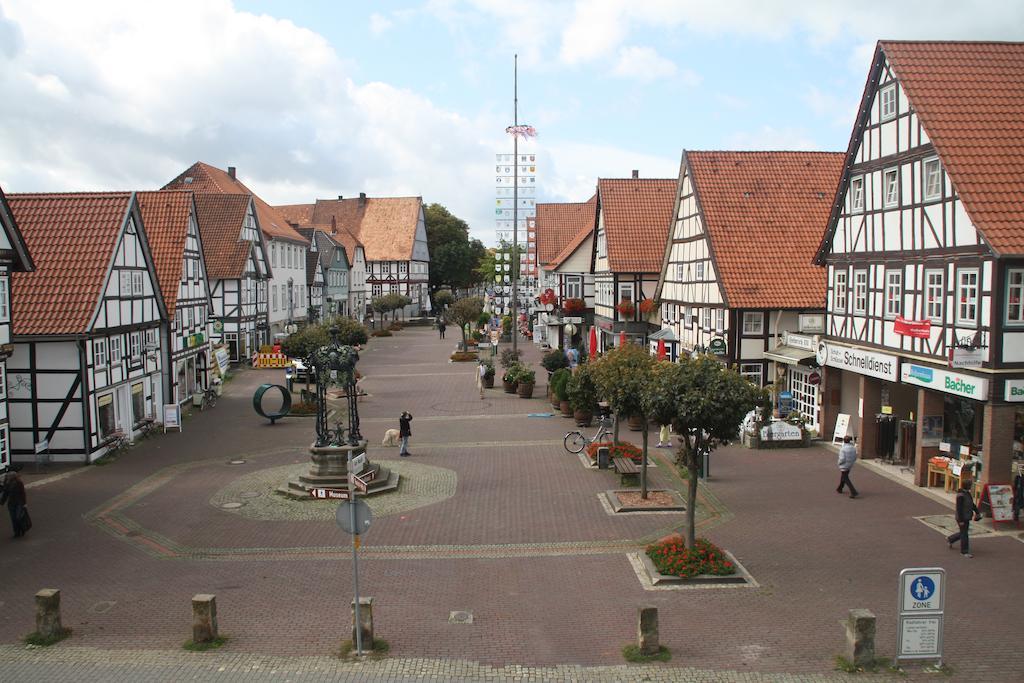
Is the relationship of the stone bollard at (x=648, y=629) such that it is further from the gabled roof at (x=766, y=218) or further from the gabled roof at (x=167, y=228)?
the gabled roof at (x=167, y=228)

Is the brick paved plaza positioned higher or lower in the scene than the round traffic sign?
lower

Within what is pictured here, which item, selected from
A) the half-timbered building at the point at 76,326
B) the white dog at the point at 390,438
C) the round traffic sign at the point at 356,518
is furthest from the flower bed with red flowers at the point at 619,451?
the half-timbered building at the point at 76,326

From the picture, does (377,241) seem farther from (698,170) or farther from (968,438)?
(968,438)

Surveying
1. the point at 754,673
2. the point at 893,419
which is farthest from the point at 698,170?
the point at 754,673

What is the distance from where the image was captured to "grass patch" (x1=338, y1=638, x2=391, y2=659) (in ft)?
36.1

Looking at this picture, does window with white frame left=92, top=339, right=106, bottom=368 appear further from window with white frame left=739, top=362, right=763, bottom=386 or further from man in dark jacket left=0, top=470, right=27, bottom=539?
window with white frame left=739, top=362, right=763, bottom=386

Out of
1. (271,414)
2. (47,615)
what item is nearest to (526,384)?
(271,414)

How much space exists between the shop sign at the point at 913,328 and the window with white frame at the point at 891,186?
9.43 feet

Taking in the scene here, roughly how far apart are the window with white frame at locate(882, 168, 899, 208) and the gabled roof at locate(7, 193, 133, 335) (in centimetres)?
2092

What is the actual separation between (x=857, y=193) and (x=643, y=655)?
16021 millimetres

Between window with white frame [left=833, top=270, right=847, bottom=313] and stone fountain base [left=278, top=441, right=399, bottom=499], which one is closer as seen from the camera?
stone fountain base [left=278, top=441, right=399, bottom=499]

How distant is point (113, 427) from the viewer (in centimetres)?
2605

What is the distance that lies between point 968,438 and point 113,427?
2320cm

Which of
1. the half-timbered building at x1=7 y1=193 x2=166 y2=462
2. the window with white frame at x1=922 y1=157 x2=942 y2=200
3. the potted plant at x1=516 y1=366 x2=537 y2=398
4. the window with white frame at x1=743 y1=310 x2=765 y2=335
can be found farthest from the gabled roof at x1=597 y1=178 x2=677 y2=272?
the half-timbered building at x1=7 y1=193 x2=166 y2=462
